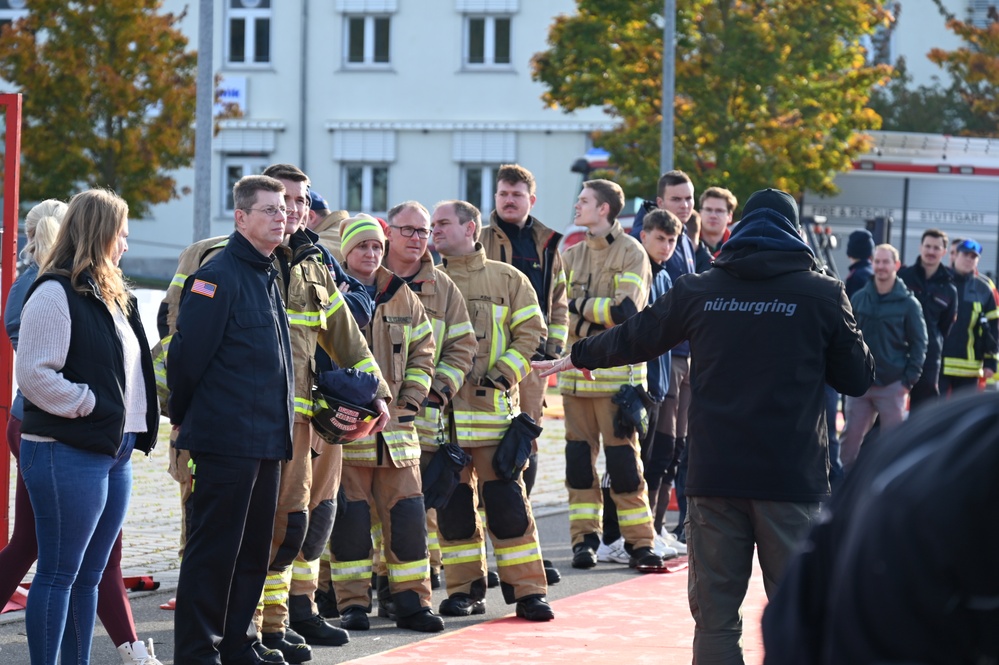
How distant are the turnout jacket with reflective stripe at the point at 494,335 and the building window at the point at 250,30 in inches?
1219

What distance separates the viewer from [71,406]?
213 inches

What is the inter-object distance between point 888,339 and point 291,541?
299 inches

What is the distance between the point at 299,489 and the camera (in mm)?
6434

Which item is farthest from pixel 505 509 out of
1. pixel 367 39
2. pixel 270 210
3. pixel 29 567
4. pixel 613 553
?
pixel 367 39

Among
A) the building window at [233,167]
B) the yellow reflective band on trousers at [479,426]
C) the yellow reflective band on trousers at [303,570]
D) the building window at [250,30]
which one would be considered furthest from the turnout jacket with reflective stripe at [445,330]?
the building window at [250,30]

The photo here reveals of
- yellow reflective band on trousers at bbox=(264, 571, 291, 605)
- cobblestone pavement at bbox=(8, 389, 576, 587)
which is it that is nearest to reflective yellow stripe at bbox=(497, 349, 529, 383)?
yellow reflective band on trousers at bbox=(264, 571, 291, 605)

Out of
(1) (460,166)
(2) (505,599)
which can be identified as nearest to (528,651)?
(2) (505,599)

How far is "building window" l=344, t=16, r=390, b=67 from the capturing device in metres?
37.5

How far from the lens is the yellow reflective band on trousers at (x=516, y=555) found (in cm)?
761

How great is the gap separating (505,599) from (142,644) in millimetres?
2180

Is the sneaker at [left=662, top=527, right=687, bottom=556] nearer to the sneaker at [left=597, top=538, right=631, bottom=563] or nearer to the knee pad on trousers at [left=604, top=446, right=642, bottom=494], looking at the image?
the sneaker at [left=597, top=538, right=631, bottom=563]

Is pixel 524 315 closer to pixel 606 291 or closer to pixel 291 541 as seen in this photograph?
Answer: pixel 606 291

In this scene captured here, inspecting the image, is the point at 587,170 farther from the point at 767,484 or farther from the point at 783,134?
the point at 767,484

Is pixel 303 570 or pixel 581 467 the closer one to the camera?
pixel 303 570
